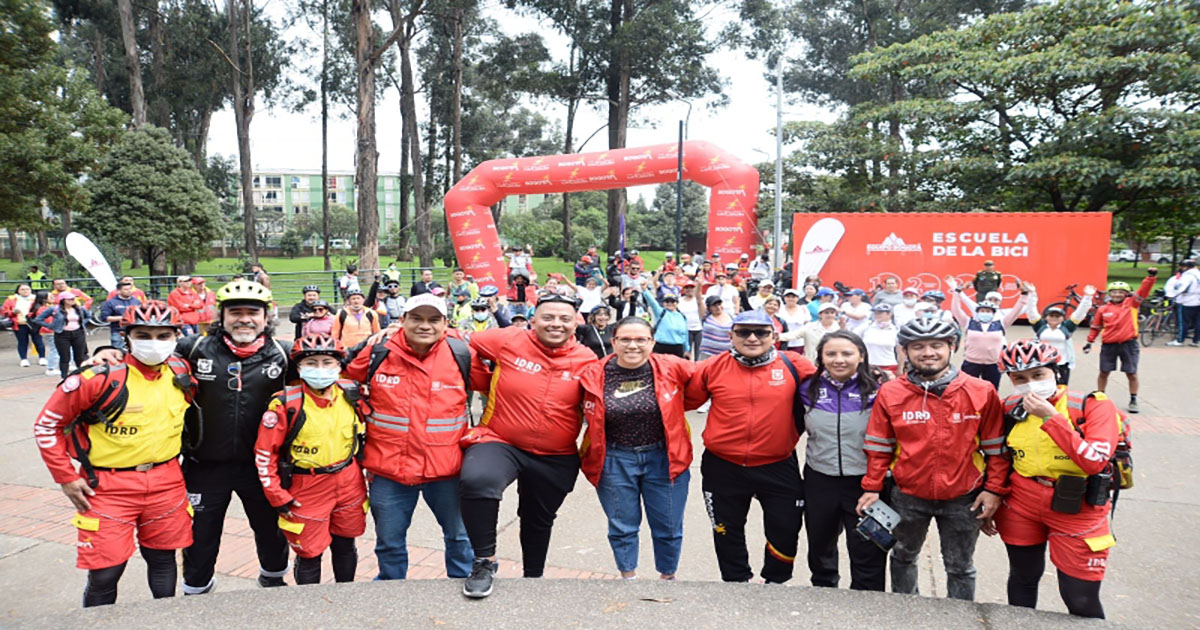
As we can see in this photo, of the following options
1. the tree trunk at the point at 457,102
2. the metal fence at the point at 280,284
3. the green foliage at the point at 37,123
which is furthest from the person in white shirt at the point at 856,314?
the tree trunk at the point at 457,102

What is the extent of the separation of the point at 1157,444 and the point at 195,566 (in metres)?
8.59

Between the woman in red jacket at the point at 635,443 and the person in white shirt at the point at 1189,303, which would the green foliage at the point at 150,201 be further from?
the person in white shirt at the point at 1189,303

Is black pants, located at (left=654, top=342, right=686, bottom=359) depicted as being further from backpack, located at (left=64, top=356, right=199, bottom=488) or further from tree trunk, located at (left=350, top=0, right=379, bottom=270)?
tree trunk, located at (left=350, top=0, right=379, bottom=270)

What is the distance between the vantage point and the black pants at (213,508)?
3.50 m

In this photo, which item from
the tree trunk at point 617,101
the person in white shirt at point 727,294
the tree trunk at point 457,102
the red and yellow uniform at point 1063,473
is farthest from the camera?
the tree trunk at point 457,102

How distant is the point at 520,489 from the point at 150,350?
1912mm

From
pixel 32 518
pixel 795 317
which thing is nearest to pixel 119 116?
pixel 32 518

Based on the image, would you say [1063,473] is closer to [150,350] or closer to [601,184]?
[150,350]

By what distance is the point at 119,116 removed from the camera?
1750cm

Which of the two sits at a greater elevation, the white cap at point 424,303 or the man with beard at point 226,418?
the white cap at point 424,303

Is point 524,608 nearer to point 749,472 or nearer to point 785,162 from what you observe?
point 749,472

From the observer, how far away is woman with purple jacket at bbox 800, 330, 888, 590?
348 centimetres

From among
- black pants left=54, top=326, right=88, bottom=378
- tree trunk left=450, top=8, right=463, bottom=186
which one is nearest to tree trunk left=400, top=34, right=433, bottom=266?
tree trunk left=450, top=8, right=463, bottom=186

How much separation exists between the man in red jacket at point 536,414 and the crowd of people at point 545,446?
0.01 m
